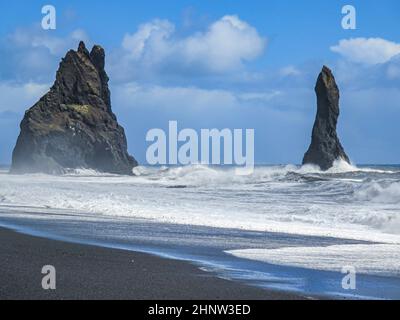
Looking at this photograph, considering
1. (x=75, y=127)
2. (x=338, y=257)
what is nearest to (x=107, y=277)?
(x=338, y=257)

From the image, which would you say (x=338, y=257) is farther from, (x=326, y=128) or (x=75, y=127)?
(x=75, y=127)

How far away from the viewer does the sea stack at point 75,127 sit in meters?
90.8

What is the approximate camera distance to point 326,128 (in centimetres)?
8200

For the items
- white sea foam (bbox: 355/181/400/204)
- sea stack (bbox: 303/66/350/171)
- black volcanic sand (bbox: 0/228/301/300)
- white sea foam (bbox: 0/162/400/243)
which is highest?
sea stack (bbox: 303/66/350/171)

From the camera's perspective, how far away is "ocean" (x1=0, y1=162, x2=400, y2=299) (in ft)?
34.1

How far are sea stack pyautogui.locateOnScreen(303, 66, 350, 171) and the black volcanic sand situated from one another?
67.8 metres

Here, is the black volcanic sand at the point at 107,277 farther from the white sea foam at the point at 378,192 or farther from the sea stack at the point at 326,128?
the sea stack at the point at 326,128

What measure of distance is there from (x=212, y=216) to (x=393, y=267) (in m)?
11.2

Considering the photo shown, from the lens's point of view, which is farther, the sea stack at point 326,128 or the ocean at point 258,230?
the sea stack at point 326,128

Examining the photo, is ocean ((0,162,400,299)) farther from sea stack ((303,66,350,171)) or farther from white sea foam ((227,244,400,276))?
sea stack ((303,66,350,171))

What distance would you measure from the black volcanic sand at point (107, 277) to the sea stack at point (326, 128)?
67840mm

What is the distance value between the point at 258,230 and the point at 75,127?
8123 centimetres
